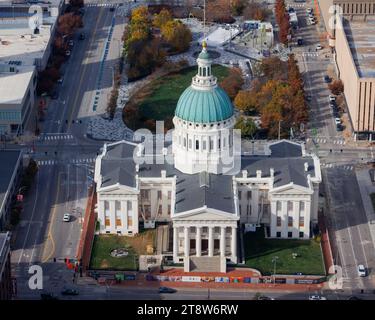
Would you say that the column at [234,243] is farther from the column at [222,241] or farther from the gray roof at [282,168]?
the gray roof at [282,168]

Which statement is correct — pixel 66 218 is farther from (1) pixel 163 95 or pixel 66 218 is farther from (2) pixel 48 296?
(1) pixel 163 95

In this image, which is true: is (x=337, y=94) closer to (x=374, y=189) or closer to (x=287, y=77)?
(x=287, y=77)

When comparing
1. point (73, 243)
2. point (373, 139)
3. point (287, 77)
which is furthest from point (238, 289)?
point (287, 77)

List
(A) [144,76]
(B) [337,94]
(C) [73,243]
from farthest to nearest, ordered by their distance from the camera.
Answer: (A) [144,76], (B) [337,94], (C) [73,243]

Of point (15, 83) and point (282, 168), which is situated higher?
point (282, 168)

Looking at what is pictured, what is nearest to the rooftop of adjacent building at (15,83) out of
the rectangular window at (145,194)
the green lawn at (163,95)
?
the green lawn at (163,95)

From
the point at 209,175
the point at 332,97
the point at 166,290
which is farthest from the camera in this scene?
the point at 332,97

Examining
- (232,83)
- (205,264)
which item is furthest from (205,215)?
(232,83)
